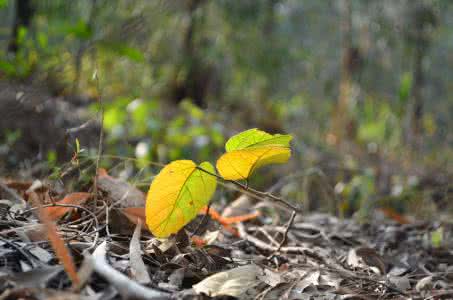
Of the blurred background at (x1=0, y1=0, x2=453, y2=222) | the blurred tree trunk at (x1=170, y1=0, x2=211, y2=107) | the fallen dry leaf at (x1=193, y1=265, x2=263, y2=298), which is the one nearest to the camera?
the fallen dry leaf at (x1=193, y1=265, x2=263, y2=298)

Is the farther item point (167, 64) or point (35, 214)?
point (167, 64)

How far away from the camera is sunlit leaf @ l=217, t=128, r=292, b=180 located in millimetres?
1060

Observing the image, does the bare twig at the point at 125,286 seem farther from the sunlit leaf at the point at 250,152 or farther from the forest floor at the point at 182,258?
the sunlit leaf at the point at 250,152

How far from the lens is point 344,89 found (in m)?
7.58

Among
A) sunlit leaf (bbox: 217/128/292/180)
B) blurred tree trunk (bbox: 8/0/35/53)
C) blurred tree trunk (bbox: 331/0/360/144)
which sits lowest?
blurred tree trunk (bbox: 331/0/360/144)

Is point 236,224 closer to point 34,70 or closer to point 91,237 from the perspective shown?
point 91,237

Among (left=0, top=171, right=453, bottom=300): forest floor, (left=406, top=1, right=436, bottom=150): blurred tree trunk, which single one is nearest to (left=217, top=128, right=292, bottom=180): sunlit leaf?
(left=0, top=171, right=453, bottom=300): forest floor

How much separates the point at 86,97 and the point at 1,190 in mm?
3902

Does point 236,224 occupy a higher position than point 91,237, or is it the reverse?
point 91,237

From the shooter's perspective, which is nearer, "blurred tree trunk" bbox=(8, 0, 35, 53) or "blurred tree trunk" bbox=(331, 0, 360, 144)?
"blurred tree trunk" bbox=(8, 0, 35, 53)

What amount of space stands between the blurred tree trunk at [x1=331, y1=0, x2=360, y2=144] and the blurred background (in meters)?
0.03

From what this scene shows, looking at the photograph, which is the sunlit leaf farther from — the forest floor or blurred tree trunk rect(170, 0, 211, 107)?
blurred tree trunk rect(170, 0, 211, 107)

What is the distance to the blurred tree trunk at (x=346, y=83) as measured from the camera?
7688 mm

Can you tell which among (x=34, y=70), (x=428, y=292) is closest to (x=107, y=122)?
(x=34, y=70)
